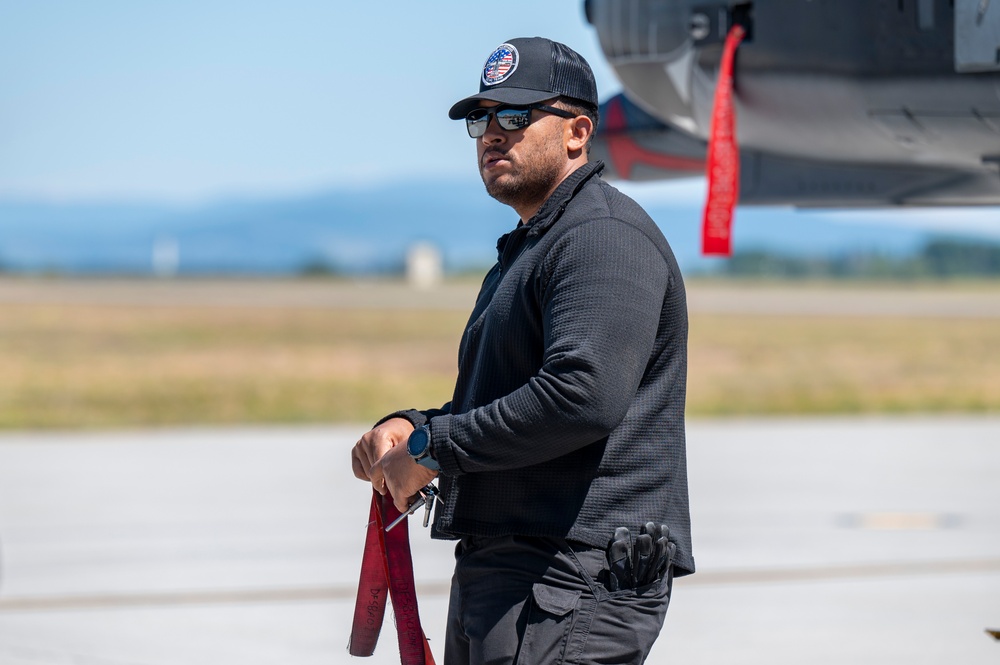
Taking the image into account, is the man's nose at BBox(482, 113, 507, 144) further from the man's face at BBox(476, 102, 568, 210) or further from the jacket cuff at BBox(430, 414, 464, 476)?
the jacket cuff at BBox(430, 414, 464, 476)

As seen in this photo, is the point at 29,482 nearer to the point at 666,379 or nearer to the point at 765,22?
the point at 765,22

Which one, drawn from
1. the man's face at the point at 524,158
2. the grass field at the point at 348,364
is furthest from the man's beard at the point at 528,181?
the grass field at the point at 348,364

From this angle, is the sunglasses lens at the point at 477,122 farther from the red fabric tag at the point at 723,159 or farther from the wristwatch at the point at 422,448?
the red fabric tag at the point at 723,159

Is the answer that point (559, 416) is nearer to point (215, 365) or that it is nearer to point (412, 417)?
point (412, 417)

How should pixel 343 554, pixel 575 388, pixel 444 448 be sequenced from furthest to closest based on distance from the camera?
1. pixel 343 554
2. pixel 444 448
3. pixel 575 388

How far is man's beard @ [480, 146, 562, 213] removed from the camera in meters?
2.62

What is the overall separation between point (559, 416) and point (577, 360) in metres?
0.11

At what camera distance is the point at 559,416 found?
237cm

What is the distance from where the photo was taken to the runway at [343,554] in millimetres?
5242

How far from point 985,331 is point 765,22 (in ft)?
96.4

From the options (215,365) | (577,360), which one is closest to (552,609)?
(577,360)

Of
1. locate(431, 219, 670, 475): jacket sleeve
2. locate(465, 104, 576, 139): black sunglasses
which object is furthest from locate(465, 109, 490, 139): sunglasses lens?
locate(431, 219, 670, 475): jacket sleeve

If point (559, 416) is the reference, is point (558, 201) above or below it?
above

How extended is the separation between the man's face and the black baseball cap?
4 centimetres
